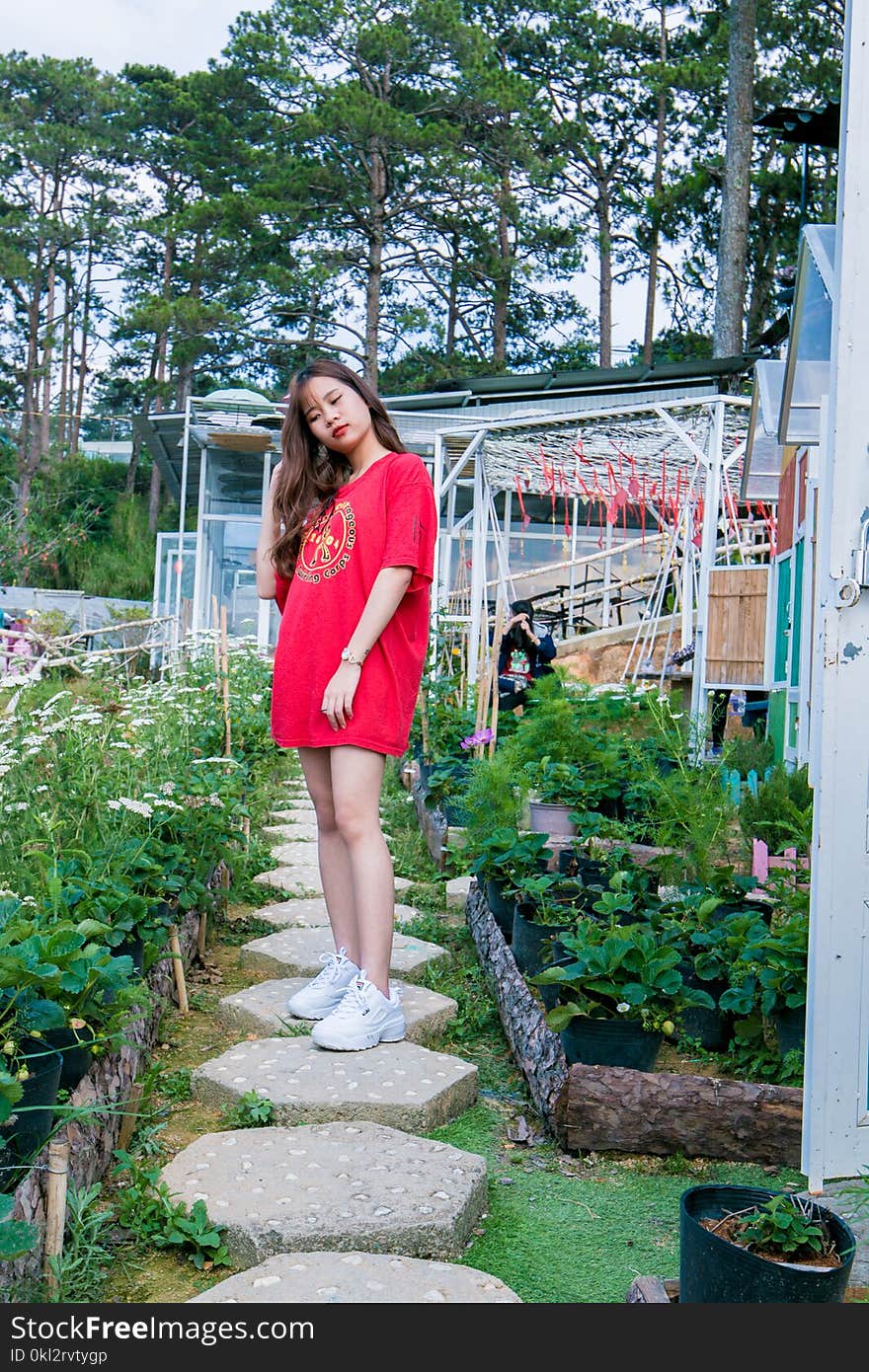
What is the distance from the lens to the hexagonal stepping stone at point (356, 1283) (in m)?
1.63

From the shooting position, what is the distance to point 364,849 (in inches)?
105

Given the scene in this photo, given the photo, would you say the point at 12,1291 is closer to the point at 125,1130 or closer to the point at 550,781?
the point at 125,1130

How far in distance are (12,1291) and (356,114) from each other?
60.2 feet

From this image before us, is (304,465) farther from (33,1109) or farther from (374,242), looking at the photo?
(374,242)

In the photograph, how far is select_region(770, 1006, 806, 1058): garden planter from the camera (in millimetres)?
2479

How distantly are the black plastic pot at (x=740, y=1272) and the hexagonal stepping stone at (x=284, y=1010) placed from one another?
132cm

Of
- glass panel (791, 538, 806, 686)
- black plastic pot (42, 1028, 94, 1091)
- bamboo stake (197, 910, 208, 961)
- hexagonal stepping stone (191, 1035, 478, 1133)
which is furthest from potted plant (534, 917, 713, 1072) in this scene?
glass panel (791, 538, 806, 686)

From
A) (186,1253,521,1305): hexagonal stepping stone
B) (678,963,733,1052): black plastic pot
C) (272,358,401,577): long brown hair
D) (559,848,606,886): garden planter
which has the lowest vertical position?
(186,1253,521,1305): hexagonal stepping stone

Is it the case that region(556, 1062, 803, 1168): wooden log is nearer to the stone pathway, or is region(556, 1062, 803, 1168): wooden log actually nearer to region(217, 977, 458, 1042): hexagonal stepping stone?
the stone pathway

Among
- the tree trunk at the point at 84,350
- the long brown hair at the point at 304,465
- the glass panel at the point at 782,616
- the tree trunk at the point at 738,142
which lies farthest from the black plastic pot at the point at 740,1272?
the tree trunk at the point at 84,350

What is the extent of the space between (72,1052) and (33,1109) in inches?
14.4

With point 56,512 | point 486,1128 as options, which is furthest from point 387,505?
point 56,512

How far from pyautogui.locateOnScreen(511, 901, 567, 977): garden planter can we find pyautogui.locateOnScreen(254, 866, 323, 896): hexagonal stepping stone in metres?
1.34

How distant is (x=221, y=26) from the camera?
2108 cm
